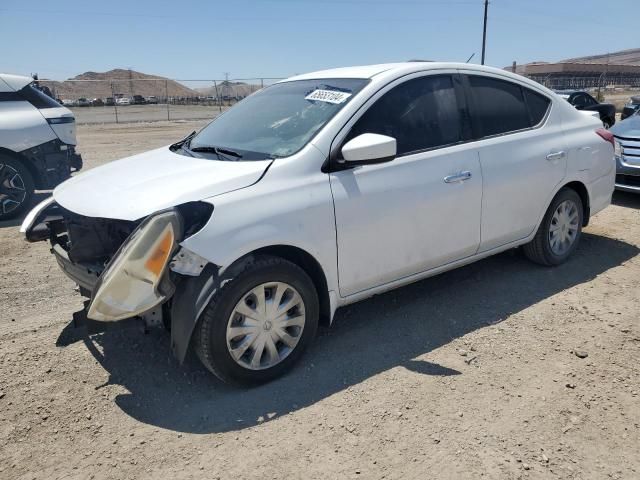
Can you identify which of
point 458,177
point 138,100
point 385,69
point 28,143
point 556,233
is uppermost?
A: point 138,100

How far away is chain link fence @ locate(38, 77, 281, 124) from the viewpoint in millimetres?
26391

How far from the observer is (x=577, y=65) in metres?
46.3

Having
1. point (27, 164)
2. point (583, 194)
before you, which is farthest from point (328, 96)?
point (27, 164)

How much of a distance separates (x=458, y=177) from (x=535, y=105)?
4.47ft

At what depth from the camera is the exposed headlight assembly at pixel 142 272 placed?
8.97 feet

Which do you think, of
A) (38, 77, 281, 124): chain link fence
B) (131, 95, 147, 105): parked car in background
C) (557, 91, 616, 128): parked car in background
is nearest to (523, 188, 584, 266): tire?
(557, 91, 616, 128): parked car in background

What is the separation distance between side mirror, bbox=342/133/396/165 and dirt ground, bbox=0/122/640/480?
1267 millimetres

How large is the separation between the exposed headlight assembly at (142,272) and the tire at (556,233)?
3.32 m

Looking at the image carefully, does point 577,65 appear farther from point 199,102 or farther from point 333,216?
point 333,216

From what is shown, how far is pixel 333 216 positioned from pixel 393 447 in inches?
52.7

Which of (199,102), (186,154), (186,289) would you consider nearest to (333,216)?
(186,289)

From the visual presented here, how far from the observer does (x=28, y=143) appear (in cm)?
719

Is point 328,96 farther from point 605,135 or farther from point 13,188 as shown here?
point 13,188

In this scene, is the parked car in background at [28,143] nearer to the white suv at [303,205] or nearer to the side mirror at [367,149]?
the white suv at [303,205]
